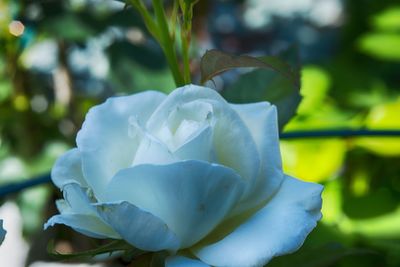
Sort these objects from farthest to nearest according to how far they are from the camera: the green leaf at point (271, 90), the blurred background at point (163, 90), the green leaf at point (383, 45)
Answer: the green leaf at point (383, 45)
the blurred background at point (163, 90)
the green leaf at point (271, 90)

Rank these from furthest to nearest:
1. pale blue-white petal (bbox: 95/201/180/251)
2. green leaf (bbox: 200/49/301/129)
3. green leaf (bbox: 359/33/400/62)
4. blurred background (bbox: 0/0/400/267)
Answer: green leaf (bbox: 359/33/400/62) < blurred background (bbox: 0/0/400/267) < green leaf (bbox: 200/49/301/129) < pale blue-white petal (bbox: 95/201/180/251)

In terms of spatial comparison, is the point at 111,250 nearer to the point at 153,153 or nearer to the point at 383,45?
the point at 153,153

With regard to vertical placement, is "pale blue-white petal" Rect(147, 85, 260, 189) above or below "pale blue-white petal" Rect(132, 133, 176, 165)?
below

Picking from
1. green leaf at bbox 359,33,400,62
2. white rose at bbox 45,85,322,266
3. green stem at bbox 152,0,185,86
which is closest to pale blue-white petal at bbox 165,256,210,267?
white rose at bbox 45,85,322,266

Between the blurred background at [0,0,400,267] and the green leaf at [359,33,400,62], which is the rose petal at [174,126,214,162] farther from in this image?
the green leaf at [359,33,400,62]

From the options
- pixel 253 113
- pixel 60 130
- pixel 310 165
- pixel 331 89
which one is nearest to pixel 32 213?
pixel 60 130

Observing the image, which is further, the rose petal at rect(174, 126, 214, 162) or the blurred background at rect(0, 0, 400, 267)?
the blurred background at rect(0, 0, 400, 267)

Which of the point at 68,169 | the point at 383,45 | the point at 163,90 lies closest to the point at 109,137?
the point at 68,169

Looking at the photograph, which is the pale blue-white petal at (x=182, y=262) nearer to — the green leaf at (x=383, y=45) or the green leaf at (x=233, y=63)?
the green leaf at (x=233, y=63)

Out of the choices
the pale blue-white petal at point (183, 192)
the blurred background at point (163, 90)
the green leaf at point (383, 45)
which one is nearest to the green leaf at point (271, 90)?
the blurred background at point (163, 90)
